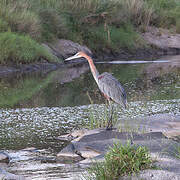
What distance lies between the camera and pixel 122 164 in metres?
5.78

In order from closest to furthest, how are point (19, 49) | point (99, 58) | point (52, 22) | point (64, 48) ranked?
1. point (19, 49)
2. point (64, 48)
3. point (52, 22)
4. point (99, 58)

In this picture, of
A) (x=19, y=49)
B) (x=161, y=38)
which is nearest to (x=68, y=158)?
(x=19, y=49)

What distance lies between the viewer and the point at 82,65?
2212cm

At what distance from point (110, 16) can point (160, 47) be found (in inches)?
137

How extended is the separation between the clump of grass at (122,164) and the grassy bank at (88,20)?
1292 cm

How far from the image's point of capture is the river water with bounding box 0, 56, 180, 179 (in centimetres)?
761

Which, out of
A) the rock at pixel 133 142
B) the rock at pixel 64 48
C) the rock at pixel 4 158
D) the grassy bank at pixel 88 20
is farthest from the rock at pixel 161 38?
the rock at pixel 4 158

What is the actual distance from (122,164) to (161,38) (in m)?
22.7

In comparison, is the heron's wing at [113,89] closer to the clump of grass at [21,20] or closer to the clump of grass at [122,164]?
the clump of grass at [122,164]

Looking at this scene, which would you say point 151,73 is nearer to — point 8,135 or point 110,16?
point 110,16

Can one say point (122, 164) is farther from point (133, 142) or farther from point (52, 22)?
point (52, 22)

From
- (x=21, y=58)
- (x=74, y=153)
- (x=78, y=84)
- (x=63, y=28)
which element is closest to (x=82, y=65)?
(x=63, y=28)

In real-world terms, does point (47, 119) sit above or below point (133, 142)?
below

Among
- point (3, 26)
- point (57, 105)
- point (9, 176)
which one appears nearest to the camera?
point (9, 176)
